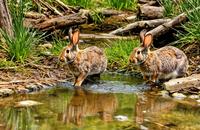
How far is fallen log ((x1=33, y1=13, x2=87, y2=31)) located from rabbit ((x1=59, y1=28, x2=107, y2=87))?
2.44m

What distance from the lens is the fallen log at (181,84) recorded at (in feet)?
28.5

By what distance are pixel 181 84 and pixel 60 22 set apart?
3.96m

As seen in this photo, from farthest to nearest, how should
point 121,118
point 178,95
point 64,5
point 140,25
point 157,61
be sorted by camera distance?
1. point 64,5
2. point 140,25
3. point 157,61
4. point 178,95
5. point 121,118

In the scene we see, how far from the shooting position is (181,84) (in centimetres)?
874

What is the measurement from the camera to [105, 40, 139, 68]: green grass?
33.8ft

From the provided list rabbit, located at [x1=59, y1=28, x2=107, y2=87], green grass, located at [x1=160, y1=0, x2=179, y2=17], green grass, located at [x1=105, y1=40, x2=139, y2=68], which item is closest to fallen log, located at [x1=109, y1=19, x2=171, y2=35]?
green grass, located at [x1=160, y1=0, x2=179, y2=17]

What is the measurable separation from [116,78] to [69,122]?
8.61ft

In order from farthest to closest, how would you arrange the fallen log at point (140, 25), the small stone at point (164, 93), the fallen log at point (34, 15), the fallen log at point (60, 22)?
the fallen log at point (34, 15)
the fallen log at point (140, 25)
the fallen log at point (60, 22)
the small stone at point (164, 93)

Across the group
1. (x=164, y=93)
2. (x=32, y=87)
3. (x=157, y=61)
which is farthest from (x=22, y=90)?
(x=157, y=61)

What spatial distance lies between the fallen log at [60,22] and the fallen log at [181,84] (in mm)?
3712

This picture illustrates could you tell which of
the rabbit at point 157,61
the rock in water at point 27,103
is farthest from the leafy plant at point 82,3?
the rock in water at point 27,103

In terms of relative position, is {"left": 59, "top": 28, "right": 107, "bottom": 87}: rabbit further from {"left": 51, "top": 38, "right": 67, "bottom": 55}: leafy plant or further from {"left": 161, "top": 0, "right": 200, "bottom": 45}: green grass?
{"left": 161, "top": 0, "right": 200, "bottom": 45}: green grass

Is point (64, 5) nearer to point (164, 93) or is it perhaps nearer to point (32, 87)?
point (32, 87)

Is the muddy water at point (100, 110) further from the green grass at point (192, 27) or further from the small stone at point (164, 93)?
the green grass at point (192, 27)
